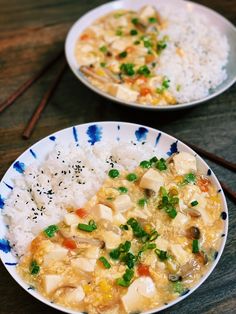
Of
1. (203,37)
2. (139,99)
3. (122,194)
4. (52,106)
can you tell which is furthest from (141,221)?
(203,37)

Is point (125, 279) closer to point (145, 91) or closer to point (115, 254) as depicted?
point (115, 254)

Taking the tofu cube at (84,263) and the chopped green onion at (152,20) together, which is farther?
the chopped green onion at (152,20)

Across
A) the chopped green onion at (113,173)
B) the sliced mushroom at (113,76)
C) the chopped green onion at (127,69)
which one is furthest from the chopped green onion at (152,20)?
the chopped green onion at (113,173)

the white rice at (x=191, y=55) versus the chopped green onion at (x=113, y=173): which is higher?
the white rice at (x=191, y=55)

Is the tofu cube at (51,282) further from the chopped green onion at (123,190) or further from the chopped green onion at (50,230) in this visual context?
the chopped green onion at (123,190)

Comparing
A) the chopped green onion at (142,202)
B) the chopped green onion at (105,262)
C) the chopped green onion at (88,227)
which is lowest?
the chopped green onion at (105,262)

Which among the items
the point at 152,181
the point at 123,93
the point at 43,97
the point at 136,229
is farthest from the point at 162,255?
the point at 43,97

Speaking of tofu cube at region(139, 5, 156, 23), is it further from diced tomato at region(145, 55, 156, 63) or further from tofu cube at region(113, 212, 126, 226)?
tofu cube at region(113, 212, 126, 226)

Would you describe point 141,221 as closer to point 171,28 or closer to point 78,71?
point 78,71
